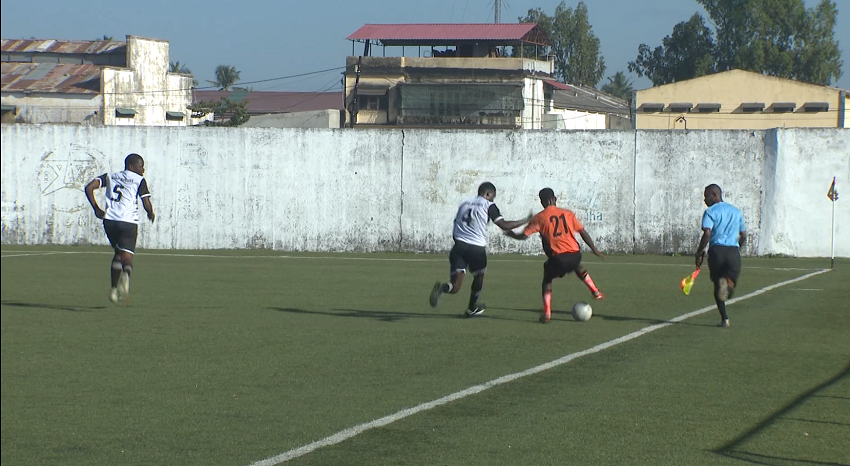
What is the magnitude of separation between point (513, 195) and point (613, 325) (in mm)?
14960

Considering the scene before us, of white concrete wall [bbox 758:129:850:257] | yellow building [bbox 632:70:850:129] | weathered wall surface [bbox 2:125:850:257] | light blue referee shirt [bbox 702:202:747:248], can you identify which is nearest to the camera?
light blue referee shirt [bbox 702:202:747:248]

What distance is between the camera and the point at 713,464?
6.04 m

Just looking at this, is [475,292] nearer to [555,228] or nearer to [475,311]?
[475,311]

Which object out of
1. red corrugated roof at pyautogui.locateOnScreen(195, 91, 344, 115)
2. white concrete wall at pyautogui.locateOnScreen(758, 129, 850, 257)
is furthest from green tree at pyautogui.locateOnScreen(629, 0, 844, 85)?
white concrete wall at pyautogui.locateOnScreen(758, 129, 850, 257)

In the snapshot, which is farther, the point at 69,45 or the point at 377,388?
the point at 69,45

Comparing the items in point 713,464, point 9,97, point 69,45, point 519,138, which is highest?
point 69,45

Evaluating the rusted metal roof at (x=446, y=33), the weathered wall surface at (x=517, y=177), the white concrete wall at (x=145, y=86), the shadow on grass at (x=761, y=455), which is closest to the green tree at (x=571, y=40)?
the rusted metal roof at (x=446, y=33)

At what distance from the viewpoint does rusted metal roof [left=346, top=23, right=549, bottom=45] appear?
6931cm

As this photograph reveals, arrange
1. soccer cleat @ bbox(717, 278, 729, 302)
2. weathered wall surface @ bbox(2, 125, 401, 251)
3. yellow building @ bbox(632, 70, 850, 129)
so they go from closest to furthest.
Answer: soccer cleat @ bbox(717, 278, 729, 302) < weathered wall surface @ bbox(2, 125, 401, 251) < yellow building @ bbox(632, 70, 850, 129)

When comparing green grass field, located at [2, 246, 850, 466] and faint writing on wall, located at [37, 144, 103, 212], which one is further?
faint writing on wall, located at [37, 144, 103, 212]

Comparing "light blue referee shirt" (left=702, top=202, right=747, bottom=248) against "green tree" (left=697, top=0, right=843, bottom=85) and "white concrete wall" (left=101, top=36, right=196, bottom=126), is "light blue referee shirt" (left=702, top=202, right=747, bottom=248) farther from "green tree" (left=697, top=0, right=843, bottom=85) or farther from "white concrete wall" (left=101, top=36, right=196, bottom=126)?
"green tree" (left=697, top=0, right=843, bottom=85)

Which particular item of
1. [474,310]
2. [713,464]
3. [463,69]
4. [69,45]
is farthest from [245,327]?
[463,69]

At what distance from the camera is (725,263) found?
1270cm

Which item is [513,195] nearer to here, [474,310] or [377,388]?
[474,310]
